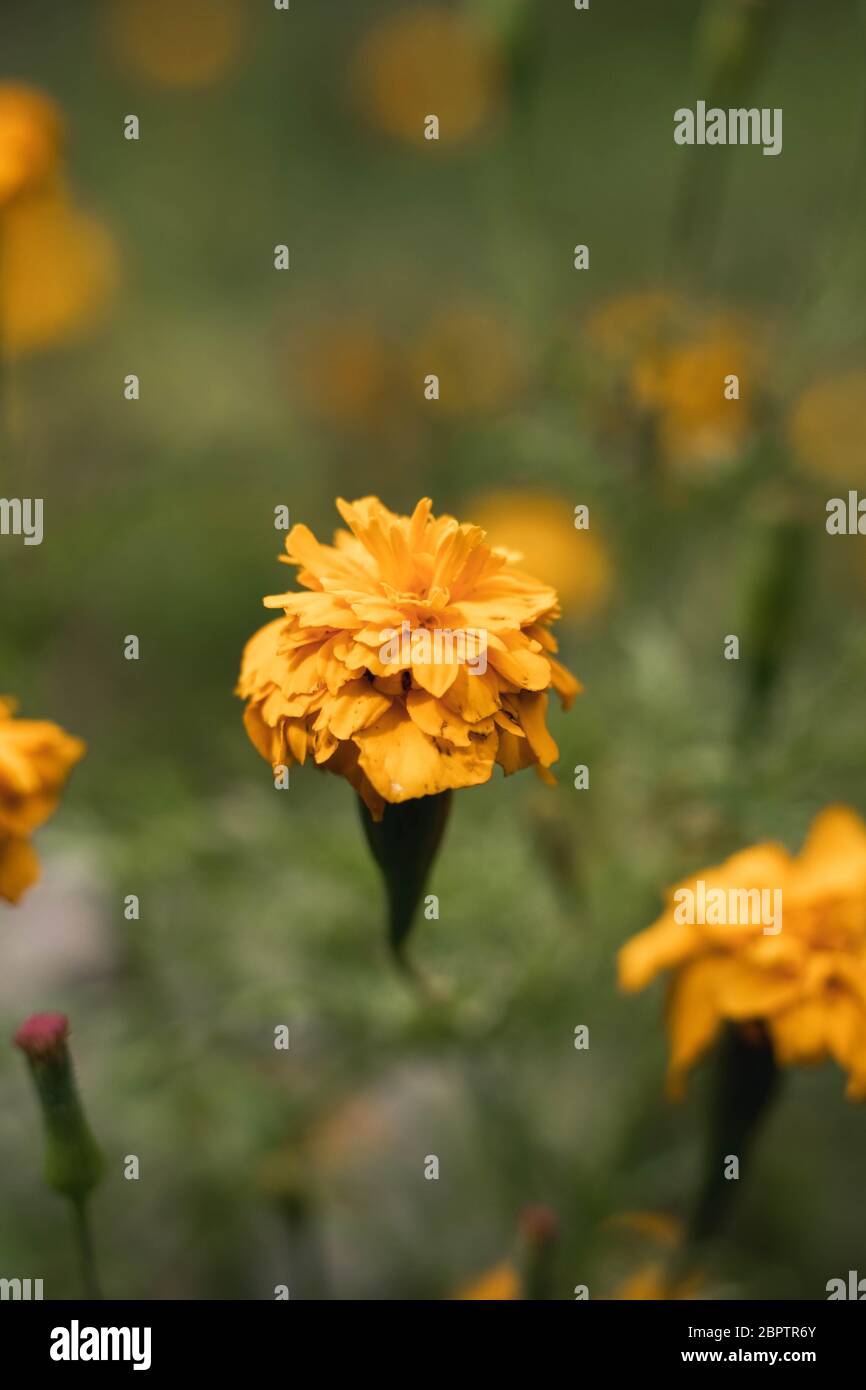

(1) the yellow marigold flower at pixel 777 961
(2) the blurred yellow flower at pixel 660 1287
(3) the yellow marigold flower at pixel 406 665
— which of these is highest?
(3) the yellow marigold flower at pixel 406 665

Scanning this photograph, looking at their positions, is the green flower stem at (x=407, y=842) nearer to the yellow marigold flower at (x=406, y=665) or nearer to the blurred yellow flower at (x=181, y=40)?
the yellow marigold flower at (x=406, y=665)

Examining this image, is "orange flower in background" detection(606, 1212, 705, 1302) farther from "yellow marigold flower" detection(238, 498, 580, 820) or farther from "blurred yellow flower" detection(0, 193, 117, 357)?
"blurred yellow flower" detection(0, 193, 117, 357)

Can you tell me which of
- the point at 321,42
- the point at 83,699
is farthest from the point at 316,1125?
the point at 321,42

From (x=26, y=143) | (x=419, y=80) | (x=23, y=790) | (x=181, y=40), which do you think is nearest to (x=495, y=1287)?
(x=23, y=790)

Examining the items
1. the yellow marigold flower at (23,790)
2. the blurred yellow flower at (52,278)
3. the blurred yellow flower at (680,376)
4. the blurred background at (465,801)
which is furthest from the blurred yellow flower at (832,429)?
the blurred yellow flower at (52,278)

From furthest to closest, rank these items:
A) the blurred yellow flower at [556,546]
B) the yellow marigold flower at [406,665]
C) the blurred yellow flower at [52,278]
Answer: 1. the blurred yellow flower at [52,278]
2. the blurred yellow flower at [556,546]
3. the yellow marigold flower at [406,665]

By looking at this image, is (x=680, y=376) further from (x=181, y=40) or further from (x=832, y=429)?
(x=181, y=40)
